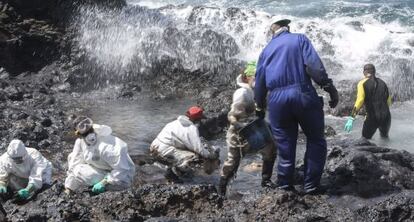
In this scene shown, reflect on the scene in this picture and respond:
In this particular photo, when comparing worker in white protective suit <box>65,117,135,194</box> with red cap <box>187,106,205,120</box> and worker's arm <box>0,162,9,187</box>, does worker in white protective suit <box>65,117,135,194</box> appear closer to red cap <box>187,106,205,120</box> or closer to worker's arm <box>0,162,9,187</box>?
worker's arm <box>0,162,9,187</box>

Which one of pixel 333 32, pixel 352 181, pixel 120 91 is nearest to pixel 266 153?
pixel 352 181

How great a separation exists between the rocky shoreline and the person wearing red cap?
47 cm

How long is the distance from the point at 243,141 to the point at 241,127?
14cm

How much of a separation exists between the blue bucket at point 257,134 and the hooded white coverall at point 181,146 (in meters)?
1.25

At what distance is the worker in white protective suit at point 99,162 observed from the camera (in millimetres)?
6359

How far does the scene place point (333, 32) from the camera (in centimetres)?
1764

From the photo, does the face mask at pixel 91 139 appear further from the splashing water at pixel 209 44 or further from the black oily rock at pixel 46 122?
the splashing water at pixel 209 44

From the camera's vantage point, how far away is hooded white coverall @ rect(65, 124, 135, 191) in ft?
20.9

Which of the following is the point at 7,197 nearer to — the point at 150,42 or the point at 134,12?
the point at 150,42

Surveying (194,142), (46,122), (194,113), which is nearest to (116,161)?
(194,142)

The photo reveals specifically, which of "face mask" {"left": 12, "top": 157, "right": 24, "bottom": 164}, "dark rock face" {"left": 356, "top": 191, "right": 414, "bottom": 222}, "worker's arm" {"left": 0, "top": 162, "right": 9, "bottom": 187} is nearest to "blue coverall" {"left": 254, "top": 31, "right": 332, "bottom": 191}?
"dark rock face" {"left": 356, "top": 191, "right": 414, "bottom": 222}

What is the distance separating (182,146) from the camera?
7668mm

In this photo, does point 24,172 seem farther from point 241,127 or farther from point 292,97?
point 292,97

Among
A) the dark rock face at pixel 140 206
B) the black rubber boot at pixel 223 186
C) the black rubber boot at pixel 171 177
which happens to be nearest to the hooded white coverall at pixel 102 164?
the dark rock face at pixel 140 206
